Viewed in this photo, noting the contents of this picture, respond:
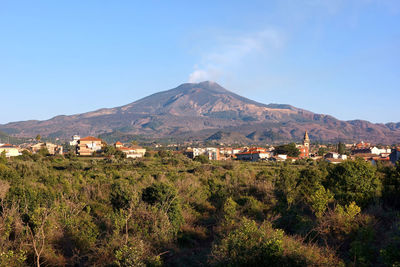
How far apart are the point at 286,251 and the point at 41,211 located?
11034 millimetres

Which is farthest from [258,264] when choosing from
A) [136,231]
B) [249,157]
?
[249,157]

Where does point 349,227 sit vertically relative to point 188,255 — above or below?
above

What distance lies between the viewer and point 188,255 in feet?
51.2

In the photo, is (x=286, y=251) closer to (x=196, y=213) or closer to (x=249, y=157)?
(x=196, y=213)

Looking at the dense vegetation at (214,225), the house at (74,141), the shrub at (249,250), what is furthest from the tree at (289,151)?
the house at (74,141)

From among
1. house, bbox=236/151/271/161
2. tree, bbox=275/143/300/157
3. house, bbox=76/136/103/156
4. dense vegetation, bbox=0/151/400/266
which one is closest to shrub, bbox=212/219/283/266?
dense vegetation, bbox=0/151/400/266

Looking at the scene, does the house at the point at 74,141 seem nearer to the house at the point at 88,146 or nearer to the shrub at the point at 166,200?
the house at the point at 88,146

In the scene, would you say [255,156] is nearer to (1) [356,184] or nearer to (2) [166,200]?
(1) [356,184]

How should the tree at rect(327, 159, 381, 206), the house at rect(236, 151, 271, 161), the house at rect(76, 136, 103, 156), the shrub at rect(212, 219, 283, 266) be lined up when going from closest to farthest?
the shrub at rect(212, 219, 283, 266) < the tree at rect(327, 159, 381, 206) < the house at rect(236, 151, 271, 161) < the house at rect(76, 136, 103, 156)

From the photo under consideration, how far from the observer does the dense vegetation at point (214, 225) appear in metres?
12.6

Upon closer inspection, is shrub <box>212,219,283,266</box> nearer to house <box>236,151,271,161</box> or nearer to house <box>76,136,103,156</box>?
house <box>236,151,271,161</box>

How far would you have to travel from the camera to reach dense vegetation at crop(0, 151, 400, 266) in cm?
1257

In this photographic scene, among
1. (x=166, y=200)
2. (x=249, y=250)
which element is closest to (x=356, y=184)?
(x=166, y=200)

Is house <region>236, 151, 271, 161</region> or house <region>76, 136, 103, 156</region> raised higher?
house <region>76, 136, 103, 156</region>
